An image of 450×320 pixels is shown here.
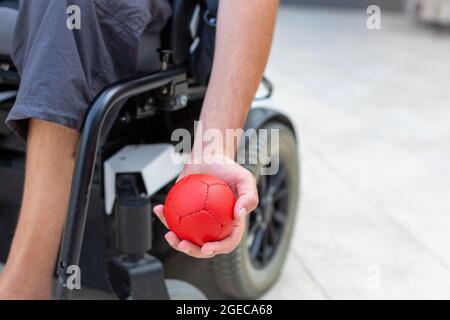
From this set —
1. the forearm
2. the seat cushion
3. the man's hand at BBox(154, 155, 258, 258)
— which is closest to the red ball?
the man's hand at BBox(154, 155, 258, 258)

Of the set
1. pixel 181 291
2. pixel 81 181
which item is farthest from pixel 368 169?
pixel 81 181

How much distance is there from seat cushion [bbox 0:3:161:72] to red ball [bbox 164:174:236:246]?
42cm

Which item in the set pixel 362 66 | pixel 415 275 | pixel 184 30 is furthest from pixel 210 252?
pixel 362 66

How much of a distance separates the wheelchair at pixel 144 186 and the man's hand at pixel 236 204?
186mm

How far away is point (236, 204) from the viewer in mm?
861

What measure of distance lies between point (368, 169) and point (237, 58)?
5.71ft

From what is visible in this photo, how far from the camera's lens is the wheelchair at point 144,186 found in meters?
1.04

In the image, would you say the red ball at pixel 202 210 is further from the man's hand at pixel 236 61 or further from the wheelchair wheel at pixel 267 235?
the wheelchair wheel at pixel 267 235

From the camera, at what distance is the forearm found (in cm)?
101

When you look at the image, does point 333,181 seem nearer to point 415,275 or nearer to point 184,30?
point 415,275

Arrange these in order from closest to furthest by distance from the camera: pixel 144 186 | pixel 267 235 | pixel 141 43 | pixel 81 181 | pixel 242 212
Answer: pixel 242 212 → pixel 81 181 → pixel 141 43 → pixel 144 186 → pixel 267 235

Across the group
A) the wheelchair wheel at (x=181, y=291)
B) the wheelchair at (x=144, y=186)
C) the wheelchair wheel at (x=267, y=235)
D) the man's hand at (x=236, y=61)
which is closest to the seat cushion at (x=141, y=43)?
the wheelchair at (x=144, y=186)

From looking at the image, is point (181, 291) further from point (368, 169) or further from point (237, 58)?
point (368, 169)

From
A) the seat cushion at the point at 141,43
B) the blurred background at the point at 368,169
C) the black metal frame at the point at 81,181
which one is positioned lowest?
the blurred background at the point at 368,169
